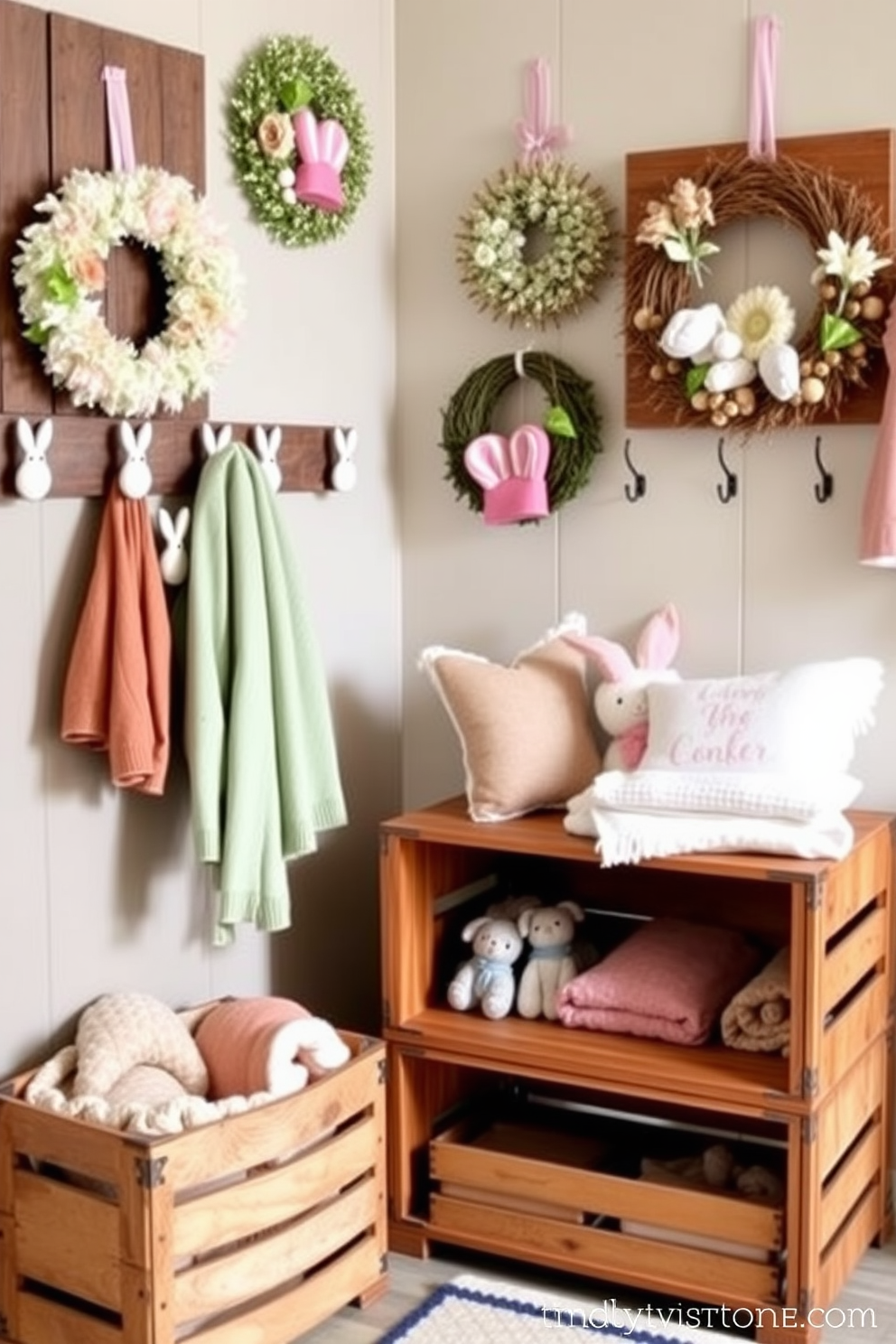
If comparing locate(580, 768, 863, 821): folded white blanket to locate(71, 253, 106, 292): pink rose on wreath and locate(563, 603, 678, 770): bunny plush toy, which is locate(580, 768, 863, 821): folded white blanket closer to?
locate(563, 603, 678, 770): bunny plush toy

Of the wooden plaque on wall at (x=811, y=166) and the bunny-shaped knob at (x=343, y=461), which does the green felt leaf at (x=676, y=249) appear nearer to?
the wooden plaque on wall at (x=811, y=166)

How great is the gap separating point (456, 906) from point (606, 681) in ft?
1.63

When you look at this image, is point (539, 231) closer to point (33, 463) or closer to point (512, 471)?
point (512, 471)

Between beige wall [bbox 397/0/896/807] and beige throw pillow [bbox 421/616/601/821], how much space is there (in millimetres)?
243

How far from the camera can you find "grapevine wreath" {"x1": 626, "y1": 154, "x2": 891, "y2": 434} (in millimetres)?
2820

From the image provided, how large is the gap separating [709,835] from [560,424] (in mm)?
821

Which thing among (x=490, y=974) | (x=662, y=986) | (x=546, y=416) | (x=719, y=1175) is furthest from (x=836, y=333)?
(x=719, y=1175)

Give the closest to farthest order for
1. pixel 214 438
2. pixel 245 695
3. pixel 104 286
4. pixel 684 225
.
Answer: pixel 104 286
pixel 245 695
pixel 214 438
pixel 684 225

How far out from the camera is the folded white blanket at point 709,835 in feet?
8.57

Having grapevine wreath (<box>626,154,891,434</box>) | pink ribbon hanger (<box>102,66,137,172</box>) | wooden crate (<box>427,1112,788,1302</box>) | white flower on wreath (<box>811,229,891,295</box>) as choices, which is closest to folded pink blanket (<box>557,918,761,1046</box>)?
wooden crate (<box>427,1112,788,1302</box>)

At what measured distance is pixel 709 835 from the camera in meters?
2.66


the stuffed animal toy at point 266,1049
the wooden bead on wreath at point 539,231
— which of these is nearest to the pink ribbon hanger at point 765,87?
the wooden bead on wreath at point 539,231

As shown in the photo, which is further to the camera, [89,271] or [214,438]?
[214,438]

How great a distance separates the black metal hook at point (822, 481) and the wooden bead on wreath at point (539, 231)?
0.49 meters
